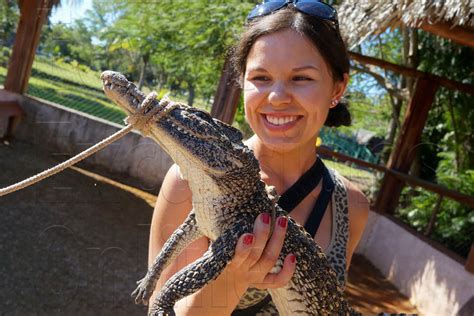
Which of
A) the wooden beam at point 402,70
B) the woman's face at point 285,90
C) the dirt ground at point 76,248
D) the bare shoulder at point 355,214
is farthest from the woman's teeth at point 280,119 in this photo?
the wooden beam at point 402,70

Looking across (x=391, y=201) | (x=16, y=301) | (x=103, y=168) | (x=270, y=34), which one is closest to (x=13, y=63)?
(x=103, y=168)

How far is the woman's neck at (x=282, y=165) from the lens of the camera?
197 centimetres

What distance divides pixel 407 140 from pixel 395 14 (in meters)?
2.57

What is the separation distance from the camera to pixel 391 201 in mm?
7609

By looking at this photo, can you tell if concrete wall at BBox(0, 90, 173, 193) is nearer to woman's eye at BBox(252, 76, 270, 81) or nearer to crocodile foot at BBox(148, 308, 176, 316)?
woman's eye at BBox(252, 76, 270, 81)

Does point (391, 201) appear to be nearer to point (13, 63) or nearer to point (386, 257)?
point (386, 257)

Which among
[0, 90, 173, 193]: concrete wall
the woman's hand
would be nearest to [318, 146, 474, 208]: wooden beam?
[0, 90, 173, 193]: concrete wall

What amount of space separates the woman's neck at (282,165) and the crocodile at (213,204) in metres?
0.34

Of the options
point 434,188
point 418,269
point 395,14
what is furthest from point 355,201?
point 434,188

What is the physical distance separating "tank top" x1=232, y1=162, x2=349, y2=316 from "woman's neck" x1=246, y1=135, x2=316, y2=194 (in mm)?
125

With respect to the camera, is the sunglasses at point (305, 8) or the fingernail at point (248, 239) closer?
the fingernail at point (248, 239)

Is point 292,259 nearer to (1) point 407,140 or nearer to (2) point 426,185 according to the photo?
(2) point 426,185

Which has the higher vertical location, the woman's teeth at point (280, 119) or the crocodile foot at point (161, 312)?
the woman's teeth at point (280, 119)

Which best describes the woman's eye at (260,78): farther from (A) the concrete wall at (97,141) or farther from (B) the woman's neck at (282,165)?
(A) the concrete wall at (97,141)
